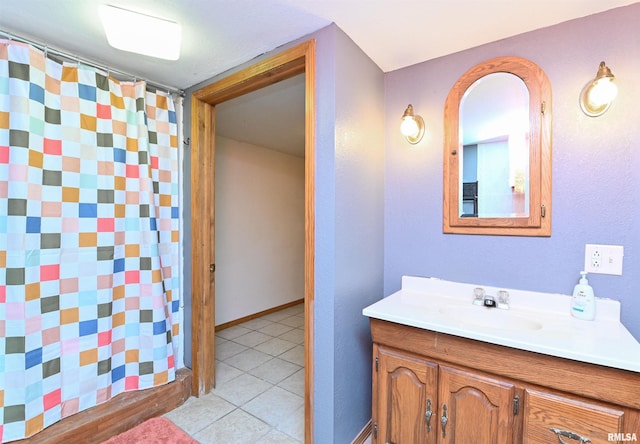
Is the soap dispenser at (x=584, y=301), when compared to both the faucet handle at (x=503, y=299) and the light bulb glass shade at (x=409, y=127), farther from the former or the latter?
the light bulb glass shade at (x=409, y=127)

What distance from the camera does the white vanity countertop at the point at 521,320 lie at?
101 cm

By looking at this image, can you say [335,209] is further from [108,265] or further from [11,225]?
[11,225]

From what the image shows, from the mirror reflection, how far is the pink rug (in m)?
2.01

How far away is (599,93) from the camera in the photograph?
1.30 m

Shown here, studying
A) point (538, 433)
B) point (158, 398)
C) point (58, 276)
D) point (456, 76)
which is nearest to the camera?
point (538, 433)

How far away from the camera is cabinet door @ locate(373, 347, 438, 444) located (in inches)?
52.1

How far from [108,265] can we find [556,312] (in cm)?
242

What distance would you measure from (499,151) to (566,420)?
1238 mm

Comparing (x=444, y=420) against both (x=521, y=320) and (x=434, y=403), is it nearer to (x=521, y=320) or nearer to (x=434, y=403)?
(x=434, y=403)

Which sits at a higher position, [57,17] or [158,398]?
[57,17]

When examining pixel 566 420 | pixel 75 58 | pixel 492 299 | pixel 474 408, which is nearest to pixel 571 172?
pixel 492 299

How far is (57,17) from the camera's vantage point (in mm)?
1381

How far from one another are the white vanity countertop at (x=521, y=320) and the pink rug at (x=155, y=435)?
1.24 meters

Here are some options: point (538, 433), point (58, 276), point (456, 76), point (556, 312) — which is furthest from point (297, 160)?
point (538, 433)
